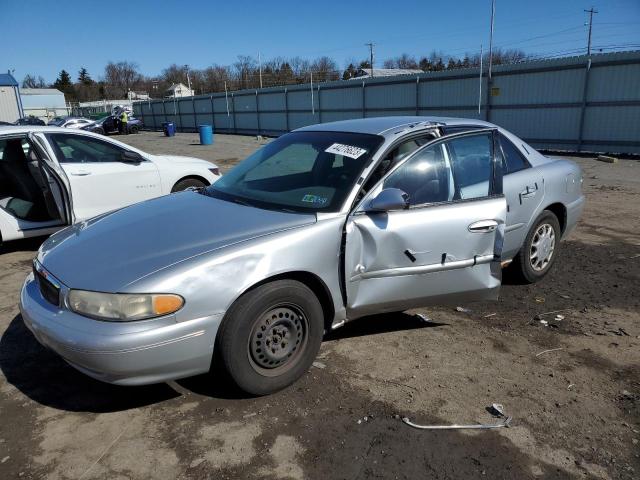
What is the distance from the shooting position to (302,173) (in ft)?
12.7

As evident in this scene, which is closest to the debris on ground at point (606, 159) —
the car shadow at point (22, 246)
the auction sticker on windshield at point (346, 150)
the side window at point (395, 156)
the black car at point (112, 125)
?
the side window at point (395, 156)

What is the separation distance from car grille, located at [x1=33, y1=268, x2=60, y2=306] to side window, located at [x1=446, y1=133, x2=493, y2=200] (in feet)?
8.80

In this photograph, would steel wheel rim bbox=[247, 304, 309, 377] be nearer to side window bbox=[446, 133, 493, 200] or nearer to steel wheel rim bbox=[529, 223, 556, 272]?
side window bbox=[446, 133, 493, 200]

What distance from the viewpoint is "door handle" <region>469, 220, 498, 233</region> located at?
3.55 meters

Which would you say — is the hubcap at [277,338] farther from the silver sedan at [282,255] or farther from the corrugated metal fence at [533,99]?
the corrugated metal fence at [533,99]

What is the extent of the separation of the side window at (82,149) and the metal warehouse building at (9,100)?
111ft

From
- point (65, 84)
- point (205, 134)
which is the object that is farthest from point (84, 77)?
point (205, 134)

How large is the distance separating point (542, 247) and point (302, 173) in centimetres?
250

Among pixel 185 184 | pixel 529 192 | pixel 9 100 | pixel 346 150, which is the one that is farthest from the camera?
pixel 9 100

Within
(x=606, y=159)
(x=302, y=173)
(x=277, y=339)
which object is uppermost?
(x=302, y=173)

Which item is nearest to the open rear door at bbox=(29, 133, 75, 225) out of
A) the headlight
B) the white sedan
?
the white sedan

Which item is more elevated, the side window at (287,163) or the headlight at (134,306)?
the side window at (287,163)

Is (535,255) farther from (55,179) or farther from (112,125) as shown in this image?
(112,125)

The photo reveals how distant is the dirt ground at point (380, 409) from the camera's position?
253cm
